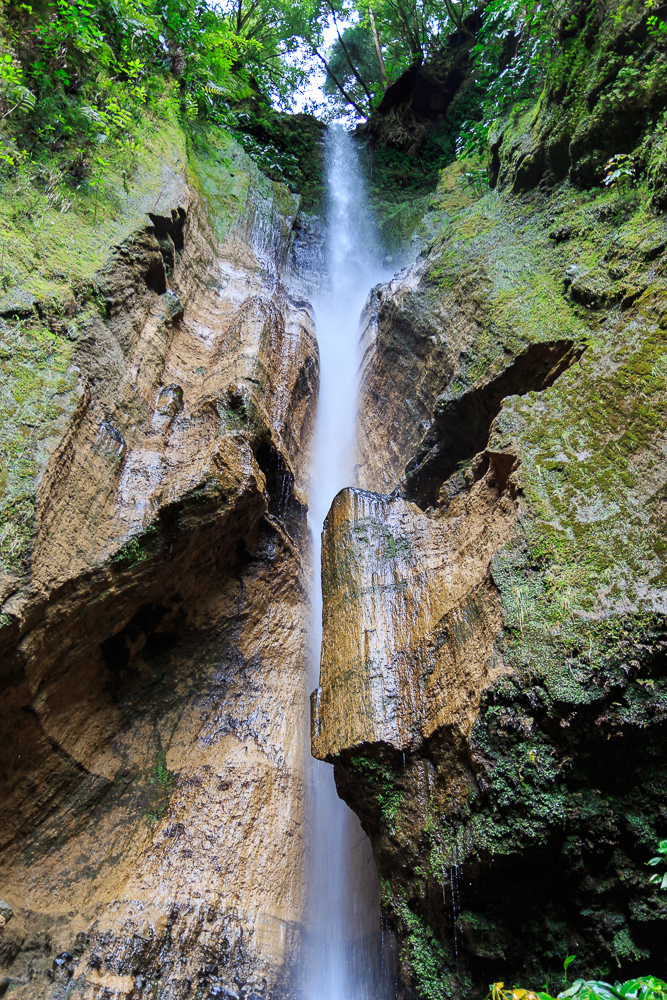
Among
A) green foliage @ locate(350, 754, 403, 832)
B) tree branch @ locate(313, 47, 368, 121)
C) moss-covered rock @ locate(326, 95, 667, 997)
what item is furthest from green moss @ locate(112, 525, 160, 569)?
tree branch @ locate(313, 47, 368, 121)

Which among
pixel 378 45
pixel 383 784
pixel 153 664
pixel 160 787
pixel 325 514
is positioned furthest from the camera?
pixel 378 45

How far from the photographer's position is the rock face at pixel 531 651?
3.24m

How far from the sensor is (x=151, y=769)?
16.9 feet

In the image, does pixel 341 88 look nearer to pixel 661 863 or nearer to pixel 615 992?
pixel 661 863

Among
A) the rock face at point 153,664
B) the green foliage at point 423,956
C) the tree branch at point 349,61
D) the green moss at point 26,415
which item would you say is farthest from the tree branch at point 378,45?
the green foliage at point 423,956

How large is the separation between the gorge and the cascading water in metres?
0.04

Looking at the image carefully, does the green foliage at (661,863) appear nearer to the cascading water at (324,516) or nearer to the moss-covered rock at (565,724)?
the moss-covered rock at (565,724)

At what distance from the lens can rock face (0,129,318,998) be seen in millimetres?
4184

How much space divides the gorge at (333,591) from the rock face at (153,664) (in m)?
0.03

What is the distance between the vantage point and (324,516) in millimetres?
8391

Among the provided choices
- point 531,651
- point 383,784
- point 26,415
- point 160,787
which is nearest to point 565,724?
point 531,651

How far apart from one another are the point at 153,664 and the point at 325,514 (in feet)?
11.8

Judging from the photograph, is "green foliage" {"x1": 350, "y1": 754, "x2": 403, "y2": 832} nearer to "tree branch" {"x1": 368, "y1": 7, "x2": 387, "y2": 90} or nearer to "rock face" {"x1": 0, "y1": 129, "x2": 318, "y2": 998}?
"rock face" {"x1": 0, "y1": 129, "x2": 318, "y2": 998}

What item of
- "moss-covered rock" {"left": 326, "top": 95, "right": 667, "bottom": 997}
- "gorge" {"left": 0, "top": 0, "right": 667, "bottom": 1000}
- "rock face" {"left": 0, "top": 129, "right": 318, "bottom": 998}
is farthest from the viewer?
"rock face" {"left": 0, "top": 129, "right": 318, "bottom": 998}
